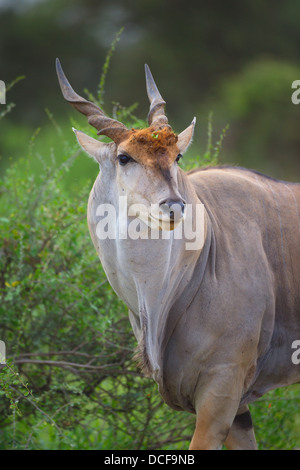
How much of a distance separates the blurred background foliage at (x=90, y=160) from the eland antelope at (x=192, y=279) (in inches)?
31.2

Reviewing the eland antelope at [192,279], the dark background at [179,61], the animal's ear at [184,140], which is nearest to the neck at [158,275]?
the eland antelope at [192,279]

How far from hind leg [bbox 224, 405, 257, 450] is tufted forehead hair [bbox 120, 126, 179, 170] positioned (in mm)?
1643

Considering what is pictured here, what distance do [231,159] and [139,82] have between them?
9.37ft

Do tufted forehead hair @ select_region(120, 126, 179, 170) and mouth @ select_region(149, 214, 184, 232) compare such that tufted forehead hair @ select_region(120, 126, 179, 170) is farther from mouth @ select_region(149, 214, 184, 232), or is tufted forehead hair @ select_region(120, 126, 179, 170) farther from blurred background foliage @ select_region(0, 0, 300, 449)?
blurred background foliage @ select_region(0, 0, 300, 449)

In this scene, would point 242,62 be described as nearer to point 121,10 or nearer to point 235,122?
point 235,122

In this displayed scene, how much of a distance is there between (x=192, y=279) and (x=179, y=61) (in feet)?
45.7

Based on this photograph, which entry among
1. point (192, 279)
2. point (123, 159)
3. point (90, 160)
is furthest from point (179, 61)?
point (123, 159)

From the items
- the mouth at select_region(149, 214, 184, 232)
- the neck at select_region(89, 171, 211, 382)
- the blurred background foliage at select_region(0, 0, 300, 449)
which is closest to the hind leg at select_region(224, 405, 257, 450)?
the blurred background foliage at select_region(0, 0, 300, 449)

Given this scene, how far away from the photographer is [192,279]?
399 cm

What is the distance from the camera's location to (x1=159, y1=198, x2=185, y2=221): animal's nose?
3.50 m

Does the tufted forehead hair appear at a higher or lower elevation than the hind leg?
higher

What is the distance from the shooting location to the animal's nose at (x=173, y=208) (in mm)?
3502

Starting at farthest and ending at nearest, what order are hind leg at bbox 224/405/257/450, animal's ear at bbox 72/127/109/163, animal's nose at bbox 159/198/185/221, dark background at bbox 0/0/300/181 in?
dark background at bbox 0/0/300/181, hind leg at bbox 224/405/257/450, animal's ear at bbox 72/127/109/163, animal's nose at bbox 159/198/185/221

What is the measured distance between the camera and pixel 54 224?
5.40 meters
